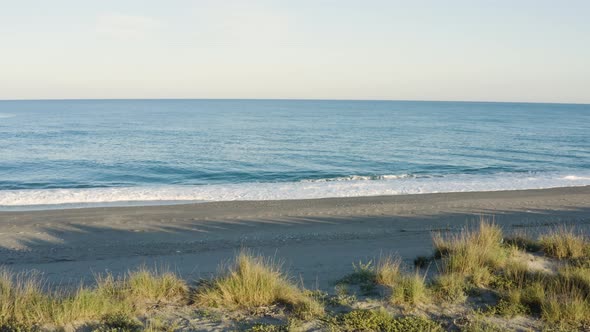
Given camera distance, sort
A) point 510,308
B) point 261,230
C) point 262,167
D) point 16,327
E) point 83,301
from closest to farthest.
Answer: point 16,327, point 83,301, point 510,308, point 261,230, point 262,167

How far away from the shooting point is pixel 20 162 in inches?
1153

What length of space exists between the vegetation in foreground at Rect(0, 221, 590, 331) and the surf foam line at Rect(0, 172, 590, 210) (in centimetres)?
1201

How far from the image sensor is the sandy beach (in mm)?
10125

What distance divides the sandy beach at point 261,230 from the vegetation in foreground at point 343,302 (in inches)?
45.8

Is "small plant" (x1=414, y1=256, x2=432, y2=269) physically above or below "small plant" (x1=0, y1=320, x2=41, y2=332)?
below

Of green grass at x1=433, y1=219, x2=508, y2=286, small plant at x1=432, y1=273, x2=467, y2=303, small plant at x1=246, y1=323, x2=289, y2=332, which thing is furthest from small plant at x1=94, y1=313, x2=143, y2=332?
green grass at x1=433, y1=219, x2=508, y2=286

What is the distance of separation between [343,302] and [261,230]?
23.0ft

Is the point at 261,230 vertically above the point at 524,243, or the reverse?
the point at 524,243

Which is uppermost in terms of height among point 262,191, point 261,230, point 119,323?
point 119,323

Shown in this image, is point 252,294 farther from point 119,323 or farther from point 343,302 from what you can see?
point 119,323

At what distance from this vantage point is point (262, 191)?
21078mm

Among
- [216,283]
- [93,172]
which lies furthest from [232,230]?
[93,172]

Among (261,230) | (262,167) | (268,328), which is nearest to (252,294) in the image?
(268,328)

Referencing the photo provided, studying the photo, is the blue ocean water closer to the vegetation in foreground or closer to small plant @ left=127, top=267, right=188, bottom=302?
small plant @ left=127, top=267, right=188, bottom=302
